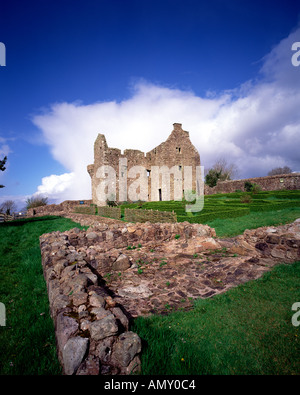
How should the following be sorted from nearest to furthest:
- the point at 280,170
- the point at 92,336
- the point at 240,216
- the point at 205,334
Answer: the point at 92,336, the point at 205,334, the point at 240,216, the point at 280,170

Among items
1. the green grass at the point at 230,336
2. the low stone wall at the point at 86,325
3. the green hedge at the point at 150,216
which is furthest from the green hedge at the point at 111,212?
the green grass at the point at 230,336

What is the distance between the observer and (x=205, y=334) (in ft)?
10.3

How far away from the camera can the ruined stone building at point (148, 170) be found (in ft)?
93.7

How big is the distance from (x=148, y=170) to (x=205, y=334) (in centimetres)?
3137

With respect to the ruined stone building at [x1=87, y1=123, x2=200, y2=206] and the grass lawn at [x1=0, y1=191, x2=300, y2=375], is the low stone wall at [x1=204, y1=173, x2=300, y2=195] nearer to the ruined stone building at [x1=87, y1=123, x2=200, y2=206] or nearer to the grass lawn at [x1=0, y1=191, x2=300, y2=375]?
the ruined stone building at [x1=87, y1=123, x2=200, y2=206]

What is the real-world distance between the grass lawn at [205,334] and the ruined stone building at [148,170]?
2442cm

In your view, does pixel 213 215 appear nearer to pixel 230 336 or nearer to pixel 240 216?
pixel 240 216

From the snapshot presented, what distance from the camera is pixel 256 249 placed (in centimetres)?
678

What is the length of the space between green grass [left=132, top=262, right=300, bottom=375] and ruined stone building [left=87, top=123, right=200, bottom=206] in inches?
995

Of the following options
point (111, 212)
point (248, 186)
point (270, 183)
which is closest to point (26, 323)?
point (111, 212)

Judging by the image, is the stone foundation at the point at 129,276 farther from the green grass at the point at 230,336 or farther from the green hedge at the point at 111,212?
the green hedge at the point at 111,212
